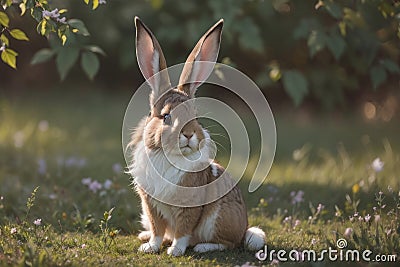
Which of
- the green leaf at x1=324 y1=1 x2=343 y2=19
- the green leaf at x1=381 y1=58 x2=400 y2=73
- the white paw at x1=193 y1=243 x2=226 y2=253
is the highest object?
the green leaf at x1=324 y1=1 x2=343 y2=19

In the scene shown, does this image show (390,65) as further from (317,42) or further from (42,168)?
(42,168)

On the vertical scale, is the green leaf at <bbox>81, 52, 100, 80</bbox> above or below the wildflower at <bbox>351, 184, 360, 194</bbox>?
above

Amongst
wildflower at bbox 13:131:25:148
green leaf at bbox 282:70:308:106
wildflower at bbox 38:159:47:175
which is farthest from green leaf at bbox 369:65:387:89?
wildflower at bbox 13:131:25:148

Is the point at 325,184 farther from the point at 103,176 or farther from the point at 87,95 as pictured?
the point at 87,95

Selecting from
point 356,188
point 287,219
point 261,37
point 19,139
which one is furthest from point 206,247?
point 261,37

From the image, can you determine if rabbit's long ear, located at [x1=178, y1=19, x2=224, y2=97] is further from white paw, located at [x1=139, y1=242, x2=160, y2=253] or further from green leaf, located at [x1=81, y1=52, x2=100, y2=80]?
white paw, located at [x1=139, y1=242, x2=160, y2=253]

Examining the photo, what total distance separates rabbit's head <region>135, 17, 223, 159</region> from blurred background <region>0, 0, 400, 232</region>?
0.97 meters

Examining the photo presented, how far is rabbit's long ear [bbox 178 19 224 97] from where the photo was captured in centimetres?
463

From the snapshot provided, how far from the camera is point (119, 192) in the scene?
5676 millimetres

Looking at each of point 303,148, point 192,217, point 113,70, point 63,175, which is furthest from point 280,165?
point 113,70

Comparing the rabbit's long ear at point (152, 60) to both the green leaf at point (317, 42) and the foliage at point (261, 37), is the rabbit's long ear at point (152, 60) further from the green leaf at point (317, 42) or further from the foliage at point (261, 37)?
the foliage at point (261, 37)

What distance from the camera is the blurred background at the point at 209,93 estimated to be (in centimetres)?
614

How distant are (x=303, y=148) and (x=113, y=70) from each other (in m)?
4.23

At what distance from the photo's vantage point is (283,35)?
31.6 feet
